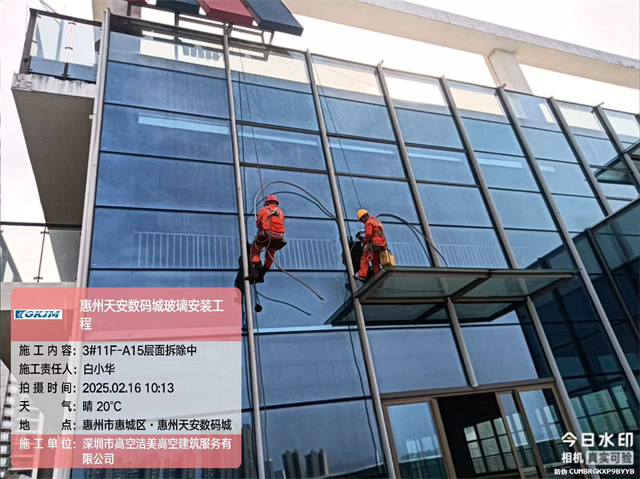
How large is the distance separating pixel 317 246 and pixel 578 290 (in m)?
5.77

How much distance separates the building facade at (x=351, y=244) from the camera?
6.44m

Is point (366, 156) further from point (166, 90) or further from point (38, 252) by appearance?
point (38, 252)

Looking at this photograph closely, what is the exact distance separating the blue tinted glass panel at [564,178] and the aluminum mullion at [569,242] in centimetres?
26

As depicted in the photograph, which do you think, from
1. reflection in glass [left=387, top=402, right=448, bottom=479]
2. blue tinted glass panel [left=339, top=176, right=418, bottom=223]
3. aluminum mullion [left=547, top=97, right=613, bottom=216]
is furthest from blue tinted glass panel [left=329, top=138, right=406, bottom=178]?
aluminum mullion [left=547, top=97, right=613, bottom=216]

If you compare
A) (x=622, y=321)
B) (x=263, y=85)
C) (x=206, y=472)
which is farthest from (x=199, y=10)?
(x=622, y=321)

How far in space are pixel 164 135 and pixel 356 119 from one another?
4.26 meters

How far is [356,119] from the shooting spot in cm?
985

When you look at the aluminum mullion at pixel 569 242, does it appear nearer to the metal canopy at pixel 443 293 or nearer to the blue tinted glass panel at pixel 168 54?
the metal canopy at pixel 443 293

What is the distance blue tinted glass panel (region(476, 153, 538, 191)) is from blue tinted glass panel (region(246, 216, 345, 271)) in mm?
4513

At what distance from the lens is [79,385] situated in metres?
5.57

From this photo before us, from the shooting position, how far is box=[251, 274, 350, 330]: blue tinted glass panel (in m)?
6.82

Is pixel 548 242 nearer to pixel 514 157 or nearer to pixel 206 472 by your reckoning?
pixel 514 157

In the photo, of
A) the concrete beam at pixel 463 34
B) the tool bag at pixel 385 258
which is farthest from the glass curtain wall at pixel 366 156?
the concrete beam at pixel 463 34

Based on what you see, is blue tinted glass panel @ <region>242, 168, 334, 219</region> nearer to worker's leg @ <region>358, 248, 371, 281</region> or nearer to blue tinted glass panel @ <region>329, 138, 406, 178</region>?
blue tinted glass panel @ <region>329, 138, 406, 178</region>
